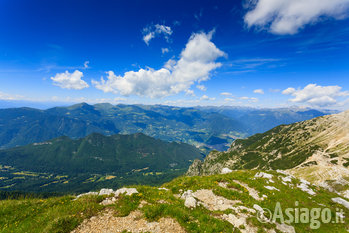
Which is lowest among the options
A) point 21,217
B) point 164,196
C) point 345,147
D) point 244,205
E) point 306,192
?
point 345,147

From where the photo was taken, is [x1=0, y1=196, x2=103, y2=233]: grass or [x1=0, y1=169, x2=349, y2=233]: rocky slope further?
[x1=0, y1=169, x2=349, y2=233]: rocky slope

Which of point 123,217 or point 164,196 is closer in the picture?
point 123,217

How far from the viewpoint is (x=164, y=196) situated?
16.9 meters

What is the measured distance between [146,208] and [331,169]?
5656 inches

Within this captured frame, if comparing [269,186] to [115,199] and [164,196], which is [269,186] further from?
[115,199]

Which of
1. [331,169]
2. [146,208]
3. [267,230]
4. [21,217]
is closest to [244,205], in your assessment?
[267,230]

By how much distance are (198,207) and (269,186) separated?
→ 1503 cm

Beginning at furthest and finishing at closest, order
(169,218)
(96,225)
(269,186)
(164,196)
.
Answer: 1. (269,186)
2. (164,196)
3. (169,218)
4. (96,225)

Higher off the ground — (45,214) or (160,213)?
(45,214)

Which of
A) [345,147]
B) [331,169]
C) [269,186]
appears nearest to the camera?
[269,186]

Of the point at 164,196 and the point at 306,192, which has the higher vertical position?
the point at 164,196

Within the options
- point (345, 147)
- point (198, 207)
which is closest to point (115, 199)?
point (198, 207)

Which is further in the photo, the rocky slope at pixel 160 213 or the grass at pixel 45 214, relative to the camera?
the rocky slope at pixel 160 213

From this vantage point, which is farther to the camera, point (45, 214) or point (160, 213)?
point (160, 213)
